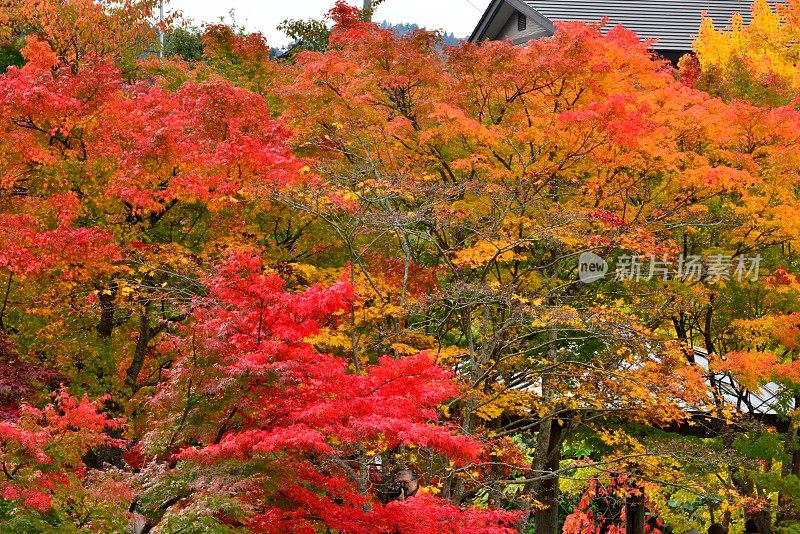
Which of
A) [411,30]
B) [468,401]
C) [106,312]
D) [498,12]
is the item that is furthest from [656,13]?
[106,312]

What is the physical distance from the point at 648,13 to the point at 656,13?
0.28 metres

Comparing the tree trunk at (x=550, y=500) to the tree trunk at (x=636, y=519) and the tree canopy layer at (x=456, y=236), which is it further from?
the tree trunk at (x=636, y=519)

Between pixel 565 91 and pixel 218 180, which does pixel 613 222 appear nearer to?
pixel 565 91

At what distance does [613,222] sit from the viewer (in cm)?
1295

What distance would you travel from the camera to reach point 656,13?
107 feet

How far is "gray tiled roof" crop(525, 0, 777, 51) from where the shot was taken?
3116 cm

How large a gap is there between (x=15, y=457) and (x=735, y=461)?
31.4 ft

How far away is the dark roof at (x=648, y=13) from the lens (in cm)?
3098

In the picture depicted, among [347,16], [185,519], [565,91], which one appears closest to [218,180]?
[565,91]

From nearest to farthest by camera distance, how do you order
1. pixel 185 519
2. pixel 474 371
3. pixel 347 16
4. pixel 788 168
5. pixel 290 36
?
pixel 185 519
pixel 474 371
pixel 788 168
pixel 347 16
pixel 290 36

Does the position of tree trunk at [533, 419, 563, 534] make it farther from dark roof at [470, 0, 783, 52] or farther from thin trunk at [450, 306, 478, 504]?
dark roof at [470, 0, 783, 52]

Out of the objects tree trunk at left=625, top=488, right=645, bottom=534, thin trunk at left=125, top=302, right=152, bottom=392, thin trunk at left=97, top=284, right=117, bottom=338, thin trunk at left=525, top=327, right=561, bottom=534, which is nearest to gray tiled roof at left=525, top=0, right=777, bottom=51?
tree trunk at left=625, top=488, right=645, bottom=534

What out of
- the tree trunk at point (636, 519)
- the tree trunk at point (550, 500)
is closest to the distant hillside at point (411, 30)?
the tree trunk at point (550, 500)

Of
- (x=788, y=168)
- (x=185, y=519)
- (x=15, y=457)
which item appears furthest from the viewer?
(x=788, y=168)
